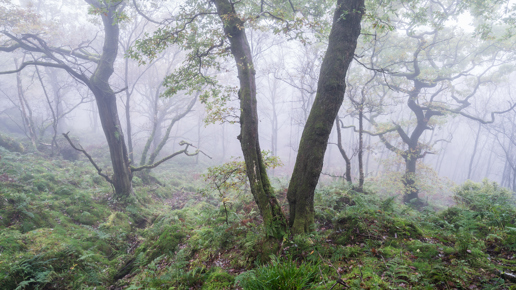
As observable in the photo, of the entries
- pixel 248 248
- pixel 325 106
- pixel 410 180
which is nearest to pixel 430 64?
pixel 410 180

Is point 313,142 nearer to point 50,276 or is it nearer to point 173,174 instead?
point 50,276

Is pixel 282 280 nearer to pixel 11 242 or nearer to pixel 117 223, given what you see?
pixel 11 242

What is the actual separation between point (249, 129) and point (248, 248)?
237 cm

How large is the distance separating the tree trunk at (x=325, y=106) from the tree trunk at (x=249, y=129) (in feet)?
1.63

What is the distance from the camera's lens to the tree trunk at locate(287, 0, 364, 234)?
4168 mm

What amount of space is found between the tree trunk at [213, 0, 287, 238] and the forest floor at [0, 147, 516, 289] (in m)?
0.54

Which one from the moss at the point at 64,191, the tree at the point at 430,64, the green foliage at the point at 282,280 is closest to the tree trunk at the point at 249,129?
the green foliage at the point at 282,280

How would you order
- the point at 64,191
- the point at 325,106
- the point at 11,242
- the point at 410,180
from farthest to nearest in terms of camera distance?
the point at 410,180, the point at 64,191, the point at 11,242, the point at 325,106

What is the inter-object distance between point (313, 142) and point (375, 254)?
81.8 inches

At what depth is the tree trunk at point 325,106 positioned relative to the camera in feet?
13.7

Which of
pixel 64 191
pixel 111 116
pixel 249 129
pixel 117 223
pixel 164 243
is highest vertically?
pixel 111 116

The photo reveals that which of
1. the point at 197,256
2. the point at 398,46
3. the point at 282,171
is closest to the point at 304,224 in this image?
the point at 197,256

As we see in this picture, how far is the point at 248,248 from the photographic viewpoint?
13.1 feet

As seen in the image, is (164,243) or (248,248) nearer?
(248,248)
